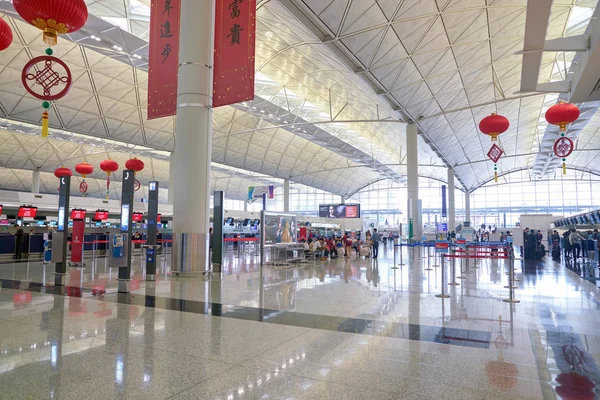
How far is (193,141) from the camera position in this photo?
1061 centimetres

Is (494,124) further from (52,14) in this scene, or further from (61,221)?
(61,221)

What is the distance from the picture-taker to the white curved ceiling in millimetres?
14852

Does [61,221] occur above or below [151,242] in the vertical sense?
above

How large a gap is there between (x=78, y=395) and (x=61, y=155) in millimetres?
38051

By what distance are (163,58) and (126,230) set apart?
5288 millimetres

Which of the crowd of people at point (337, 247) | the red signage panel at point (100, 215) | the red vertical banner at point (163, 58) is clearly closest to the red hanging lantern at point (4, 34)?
the red vertical banner at point (163, 58)

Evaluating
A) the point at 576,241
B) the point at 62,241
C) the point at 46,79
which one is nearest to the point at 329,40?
the point at 46,79

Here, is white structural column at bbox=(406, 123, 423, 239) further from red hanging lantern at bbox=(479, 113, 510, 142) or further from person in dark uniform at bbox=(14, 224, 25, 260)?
person in dark uniform at bbox=(14, 224, 25, 260)

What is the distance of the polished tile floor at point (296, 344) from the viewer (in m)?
3.04

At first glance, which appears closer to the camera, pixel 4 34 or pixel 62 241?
pixel 4 34

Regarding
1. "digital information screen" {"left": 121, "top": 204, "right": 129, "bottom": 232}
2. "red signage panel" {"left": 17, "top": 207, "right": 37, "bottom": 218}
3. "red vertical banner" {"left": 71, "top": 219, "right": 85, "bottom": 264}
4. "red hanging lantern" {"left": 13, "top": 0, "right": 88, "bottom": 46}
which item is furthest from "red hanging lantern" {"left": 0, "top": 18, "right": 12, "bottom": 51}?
"red signage panel" {"left": 17, "top": 207, "right": 37, "bottom": 218}

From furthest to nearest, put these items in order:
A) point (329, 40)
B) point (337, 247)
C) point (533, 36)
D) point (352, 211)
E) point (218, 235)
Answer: point (352, 211)
point (337, 247)
point (329, 40)
point (218, 235)
point (533, 36)

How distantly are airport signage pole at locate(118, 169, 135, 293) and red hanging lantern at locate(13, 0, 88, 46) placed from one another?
3.28 meters

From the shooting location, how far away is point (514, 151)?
4425 centimetres
